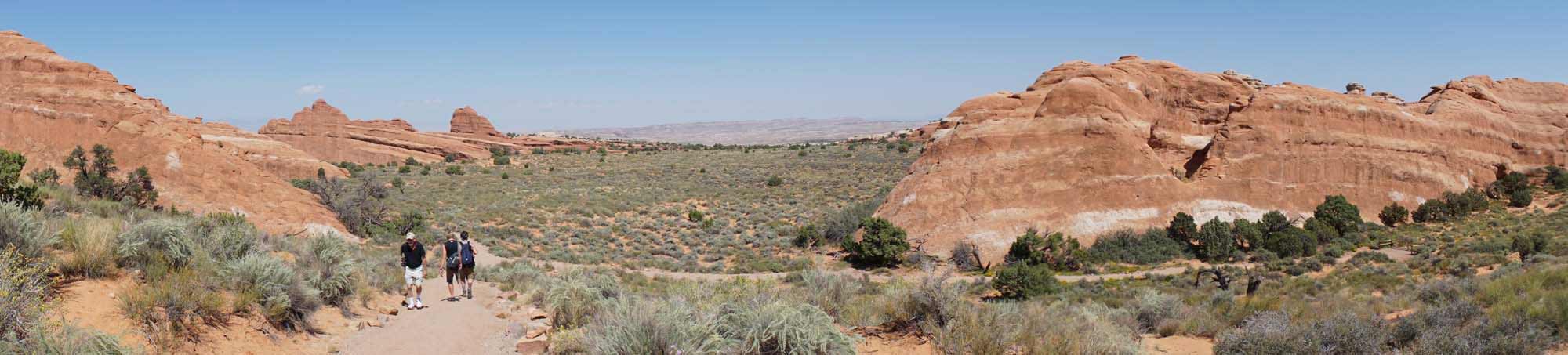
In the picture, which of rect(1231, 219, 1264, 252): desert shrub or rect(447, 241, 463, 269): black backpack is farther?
rect(1231, 219, 1264, 252): desert shrub

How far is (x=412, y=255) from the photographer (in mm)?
9875

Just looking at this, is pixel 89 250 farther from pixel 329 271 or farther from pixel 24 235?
pixel 329 271

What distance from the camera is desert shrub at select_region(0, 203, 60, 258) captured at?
6527 millimetres

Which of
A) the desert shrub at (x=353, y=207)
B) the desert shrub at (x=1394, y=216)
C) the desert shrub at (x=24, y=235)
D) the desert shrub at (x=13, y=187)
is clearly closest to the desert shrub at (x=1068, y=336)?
the desert shrub at (x=24, y=235)

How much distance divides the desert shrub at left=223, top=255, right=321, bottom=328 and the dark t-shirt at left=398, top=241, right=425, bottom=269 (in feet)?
6.35

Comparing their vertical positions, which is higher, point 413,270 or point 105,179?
point 105,179

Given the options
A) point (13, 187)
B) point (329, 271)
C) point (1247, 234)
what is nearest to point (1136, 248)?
point (1247, 234)

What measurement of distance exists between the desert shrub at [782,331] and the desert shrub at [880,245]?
14531 millimetres

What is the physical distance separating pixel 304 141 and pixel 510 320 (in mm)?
59614

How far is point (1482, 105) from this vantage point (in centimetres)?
2647

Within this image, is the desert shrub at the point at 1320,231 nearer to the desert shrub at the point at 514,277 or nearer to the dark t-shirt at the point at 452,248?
the desert shrub at the point at 514,277

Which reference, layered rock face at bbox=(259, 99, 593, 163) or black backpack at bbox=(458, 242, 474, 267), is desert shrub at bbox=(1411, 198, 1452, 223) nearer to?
black backpack at bbox=(458, 242, 474, 267)

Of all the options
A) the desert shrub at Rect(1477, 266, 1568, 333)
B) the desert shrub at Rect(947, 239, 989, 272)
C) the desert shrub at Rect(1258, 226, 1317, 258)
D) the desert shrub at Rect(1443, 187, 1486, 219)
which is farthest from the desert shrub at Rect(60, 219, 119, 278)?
the desert shrub at Rect(1443, 187, 1486, 219)

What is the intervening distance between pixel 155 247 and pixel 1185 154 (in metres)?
26.9
